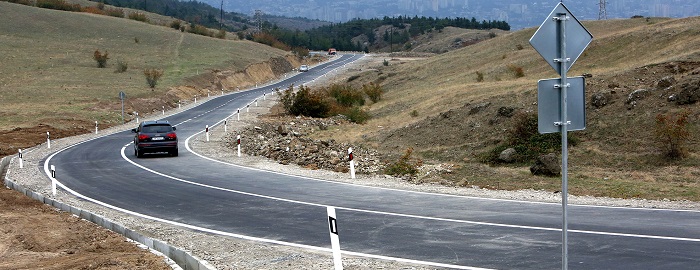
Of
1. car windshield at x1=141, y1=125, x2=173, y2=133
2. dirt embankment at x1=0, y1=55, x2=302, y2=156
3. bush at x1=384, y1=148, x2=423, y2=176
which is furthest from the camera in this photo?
dirt embankment at x1=0, y1=55, x2=302, y2=156

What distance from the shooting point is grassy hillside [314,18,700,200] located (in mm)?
22172

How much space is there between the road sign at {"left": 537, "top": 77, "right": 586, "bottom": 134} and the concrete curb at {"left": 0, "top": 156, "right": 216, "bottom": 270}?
547 cm

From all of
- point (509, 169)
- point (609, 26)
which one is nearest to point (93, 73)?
point (609, 26)

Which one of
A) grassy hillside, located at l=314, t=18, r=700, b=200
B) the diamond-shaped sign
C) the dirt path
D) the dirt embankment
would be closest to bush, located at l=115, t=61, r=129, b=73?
the dirt embankment

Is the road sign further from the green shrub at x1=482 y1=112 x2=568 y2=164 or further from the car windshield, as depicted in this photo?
the car windshield

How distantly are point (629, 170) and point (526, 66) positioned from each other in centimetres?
3385

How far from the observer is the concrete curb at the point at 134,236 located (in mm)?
11219

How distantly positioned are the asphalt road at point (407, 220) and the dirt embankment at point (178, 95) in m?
18.2

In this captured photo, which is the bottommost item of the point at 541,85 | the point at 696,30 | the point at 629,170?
the point at 629,170

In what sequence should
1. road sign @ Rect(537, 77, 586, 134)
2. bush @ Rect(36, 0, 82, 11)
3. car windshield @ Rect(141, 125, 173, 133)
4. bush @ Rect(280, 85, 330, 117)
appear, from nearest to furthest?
1. road sign @ Rect(537, 77, 586, 134)
2. car windshield @ Rect(141, 125, 173, 133)
3. bush @ Rect(280, 85, 330, 117)
4. bush @ Rect(36, 0, 82, 11)

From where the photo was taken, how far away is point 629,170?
23.8 m

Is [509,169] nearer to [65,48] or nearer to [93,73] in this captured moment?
[93,73]

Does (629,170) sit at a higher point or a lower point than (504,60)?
lower

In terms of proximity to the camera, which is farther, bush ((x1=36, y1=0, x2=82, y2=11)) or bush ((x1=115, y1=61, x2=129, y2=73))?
bush ((x1=36, y1=0, x2=82, y2=11))
